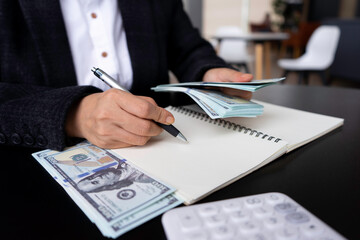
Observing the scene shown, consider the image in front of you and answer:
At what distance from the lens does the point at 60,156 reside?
387 millimetres

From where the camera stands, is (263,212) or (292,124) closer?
(263,212)

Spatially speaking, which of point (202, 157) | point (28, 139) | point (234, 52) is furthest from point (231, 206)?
point (234, 52)

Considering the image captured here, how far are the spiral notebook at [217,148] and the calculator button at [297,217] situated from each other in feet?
0.28

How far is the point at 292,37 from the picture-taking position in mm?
4605

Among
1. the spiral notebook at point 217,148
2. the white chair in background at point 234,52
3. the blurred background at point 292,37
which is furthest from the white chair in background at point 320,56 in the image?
the spiral notebook at point 217,148

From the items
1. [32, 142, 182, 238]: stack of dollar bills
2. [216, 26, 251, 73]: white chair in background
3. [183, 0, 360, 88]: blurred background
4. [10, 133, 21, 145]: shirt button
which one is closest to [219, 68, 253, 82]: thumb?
[32, 142, 182, 238]: stack of dollar bills

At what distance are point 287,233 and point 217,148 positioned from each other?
7.1 inches

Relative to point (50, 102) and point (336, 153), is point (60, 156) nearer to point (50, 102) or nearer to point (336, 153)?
point (50, 102)

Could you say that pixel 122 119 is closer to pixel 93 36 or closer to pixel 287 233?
pixel 287 233

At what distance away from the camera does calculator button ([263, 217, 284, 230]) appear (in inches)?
9.0

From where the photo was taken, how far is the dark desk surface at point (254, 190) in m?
0.25

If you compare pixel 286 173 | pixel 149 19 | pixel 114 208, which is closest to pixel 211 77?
pixel 149 19

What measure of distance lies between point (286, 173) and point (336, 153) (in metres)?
0.11

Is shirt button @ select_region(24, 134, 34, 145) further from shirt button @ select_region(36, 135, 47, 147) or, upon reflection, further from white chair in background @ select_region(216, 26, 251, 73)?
white chair in background @ select_region(216, 26, 251, 73)
